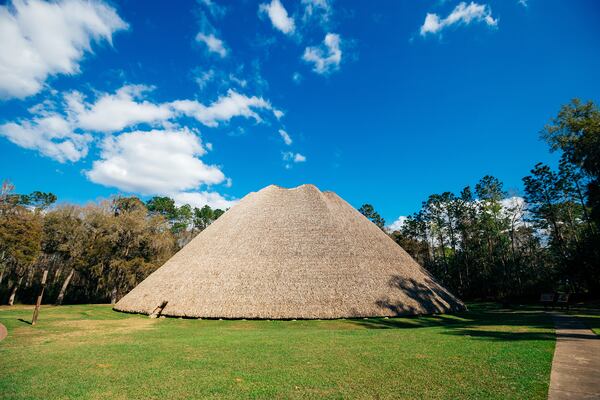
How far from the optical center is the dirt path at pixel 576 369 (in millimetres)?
5332

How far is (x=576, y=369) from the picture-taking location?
266 inches

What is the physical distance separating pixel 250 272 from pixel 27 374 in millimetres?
16217

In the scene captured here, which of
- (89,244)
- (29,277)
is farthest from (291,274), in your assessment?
(29,277)

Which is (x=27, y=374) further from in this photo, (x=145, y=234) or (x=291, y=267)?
(x=145, y=234)

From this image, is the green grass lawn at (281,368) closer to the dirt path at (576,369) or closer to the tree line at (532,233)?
the dirt path at (576,369)

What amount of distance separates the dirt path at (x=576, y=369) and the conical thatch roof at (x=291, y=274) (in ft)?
37.8

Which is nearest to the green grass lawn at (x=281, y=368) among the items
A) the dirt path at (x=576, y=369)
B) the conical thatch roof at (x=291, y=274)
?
the dirt path at (x=576, y=369)

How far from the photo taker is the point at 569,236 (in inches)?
1636

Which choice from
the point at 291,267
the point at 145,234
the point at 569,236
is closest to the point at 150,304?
the point at 291,267

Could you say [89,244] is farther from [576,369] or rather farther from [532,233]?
[532,233]

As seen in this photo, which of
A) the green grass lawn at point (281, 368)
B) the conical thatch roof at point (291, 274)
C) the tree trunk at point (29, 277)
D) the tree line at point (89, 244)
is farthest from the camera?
the tree trunk at point (29, 277)

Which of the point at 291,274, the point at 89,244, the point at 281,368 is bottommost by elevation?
the point at 281,368

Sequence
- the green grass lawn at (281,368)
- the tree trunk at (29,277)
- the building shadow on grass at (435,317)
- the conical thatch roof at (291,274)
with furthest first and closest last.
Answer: the tree trunk at (29,277)
the conical thatch roof at (291,274)
the building shadow on grass at (435,317)
the green grass lawn at (281,368)

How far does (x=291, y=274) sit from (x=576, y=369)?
17.2m
